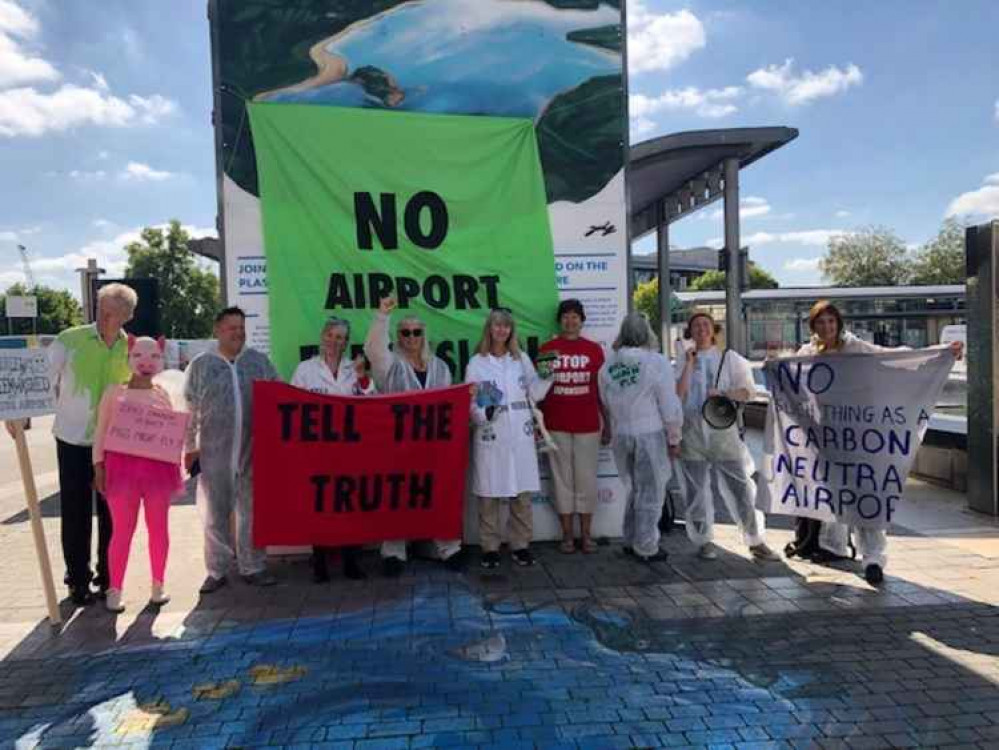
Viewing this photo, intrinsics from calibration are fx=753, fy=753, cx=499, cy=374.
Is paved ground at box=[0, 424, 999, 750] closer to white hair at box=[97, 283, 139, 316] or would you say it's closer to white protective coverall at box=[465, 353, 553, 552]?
white protective coverall at box=[465, 353, 553, 552]

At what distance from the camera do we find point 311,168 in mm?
5570

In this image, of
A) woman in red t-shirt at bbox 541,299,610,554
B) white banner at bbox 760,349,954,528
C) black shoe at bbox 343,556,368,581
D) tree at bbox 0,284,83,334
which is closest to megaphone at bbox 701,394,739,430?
white banner at bbox 760,349,954,528

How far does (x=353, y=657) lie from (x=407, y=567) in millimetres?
1546

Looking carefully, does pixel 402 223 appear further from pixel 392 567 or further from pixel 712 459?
pixel 712 459

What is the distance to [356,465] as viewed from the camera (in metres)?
5.00

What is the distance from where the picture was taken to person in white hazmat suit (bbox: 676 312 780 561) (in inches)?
208

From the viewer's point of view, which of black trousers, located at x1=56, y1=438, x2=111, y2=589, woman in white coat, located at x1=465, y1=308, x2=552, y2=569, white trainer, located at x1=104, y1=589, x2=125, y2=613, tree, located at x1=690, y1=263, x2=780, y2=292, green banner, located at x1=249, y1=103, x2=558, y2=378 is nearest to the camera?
white trainer, located at x1=104, y1=589, x2=125, y2=613

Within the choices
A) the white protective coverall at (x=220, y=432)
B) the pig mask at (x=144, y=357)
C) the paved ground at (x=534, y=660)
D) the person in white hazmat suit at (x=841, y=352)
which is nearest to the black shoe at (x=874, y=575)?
the person in white hazmat suit at (x=841, y=352)

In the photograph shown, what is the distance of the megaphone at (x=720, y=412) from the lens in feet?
17.1

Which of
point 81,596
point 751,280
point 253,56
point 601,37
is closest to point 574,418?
point 601,37

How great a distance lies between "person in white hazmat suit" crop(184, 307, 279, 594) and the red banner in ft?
0.38

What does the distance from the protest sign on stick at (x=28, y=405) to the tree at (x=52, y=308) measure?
208 feet

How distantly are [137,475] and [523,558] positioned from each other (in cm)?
256

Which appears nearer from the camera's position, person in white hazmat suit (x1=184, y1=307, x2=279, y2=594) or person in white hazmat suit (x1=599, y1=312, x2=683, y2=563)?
person in white hazmat suit (x1=184, y1=307, x2=279, y2=594)
